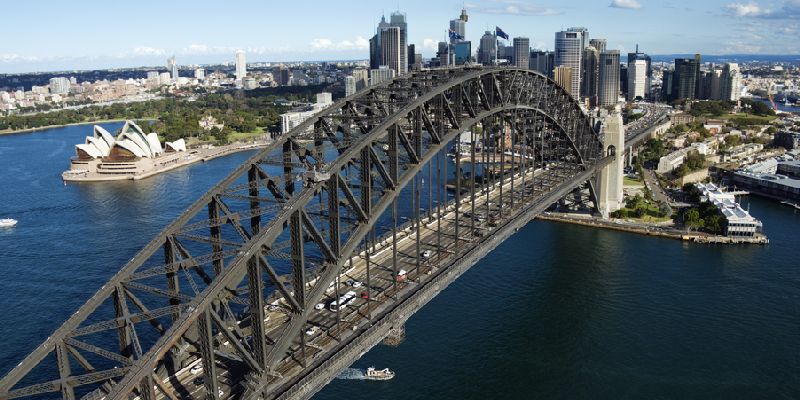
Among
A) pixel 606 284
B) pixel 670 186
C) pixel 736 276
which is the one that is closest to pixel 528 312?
pixel 606 284

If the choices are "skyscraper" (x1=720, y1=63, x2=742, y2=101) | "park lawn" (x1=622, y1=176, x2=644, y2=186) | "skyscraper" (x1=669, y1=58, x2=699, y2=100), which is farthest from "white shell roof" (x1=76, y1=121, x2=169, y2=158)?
"skyscraper" (x1=720, y1=63, x2=742, y2=101)

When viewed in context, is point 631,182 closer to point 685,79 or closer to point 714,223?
point 714,223

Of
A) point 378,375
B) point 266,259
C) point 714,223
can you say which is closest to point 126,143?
point 266,259

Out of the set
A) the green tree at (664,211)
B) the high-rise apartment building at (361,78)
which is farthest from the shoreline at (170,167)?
the high-rise apartment building at (361,78)

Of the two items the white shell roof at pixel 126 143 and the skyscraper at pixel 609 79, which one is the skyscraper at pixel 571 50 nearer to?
the skyscraper at pixel 609 79

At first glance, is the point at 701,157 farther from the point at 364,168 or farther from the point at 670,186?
the point at 364,168

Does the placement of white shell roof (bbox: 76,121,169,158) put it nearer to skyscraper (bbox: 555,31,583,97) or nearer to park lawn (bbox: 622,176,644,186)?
park lawn (bbox: 622,176,644,186)

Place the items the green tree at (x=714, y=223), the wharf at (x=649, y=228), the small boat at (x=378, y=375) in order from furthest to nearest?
the green tree at (x=714, y=223), the wharf at (x=649, y=228), the small boat at (x=378, y=375)
